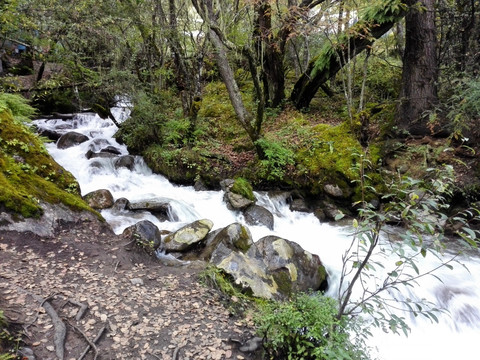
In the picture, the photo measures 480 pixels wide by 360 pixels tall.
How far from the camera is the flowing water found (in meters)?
4.63

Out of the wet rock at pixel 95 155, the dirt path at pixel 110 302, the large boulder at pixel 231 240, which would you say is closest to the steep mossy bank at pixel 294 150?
the wet rock at pixel 95 155

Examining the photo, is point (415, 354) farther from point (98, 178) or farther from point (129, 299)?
point (98, 178)

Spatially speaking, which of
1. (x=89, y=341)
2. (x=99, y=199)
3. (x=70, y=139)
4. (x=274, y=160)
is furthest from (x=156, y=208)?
(x=70, y=139)

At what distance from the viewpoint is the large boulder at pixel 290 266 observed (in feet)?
Result: 17.6

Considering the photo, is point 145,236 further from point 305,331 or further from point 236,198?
point 305,331

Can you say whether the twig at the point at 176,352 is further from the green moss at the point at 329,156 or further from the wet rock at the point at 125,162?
the wet rock at the point at 125,162

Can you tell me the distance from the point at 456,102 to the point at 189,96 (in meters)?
8.97

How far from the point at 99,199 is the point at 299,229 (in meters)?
5.72

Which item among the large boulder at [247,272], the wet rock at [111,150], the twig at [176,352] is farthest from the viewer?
the wet rock at [111,150]

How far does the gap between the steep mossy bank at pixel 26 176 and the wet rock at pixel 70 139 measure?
4.27 metres

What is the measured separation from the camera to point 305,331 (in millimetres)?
3152

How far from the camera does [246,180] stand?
9.28 metres

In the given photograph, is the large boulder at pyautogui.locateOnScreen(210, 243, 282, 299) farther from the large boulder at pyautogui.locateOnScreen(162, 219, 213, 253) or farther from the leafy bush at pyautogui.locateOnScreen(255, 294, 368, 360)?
the leafy bush at pyautogui.locateOnScreen(255, 294, 368, 360)

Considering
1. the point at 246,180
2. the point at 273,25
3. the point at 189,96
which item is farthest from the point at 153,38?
the point at 246,180
